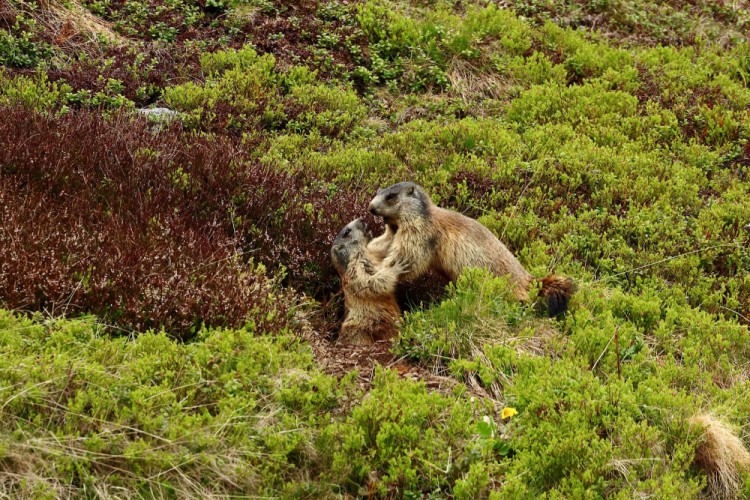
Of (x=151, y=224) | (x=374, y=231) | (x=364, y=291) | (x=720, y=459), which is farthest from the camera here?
(x=374, y=231)

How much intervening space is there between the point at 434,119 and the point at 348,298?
199 inches

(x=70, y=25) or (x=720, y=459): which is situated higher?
(x=720, y=459)

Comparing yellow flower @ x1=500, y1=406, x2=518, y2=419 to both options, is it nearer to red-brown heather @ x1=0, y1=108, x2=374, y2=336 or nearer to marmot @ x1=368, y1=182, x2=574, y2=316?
marmot @ x1=368, y1=182, x2=574, y2=316

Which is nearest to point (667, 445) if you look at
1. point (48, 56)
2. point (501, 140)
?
point (501, 140)

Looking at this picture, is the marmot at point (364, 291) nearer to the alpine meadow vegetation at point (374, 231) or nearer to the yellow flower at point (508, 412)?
the alpine meadow vegetation at point (374, 231)

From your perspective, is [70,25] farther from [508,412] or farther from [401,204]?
[508,412]

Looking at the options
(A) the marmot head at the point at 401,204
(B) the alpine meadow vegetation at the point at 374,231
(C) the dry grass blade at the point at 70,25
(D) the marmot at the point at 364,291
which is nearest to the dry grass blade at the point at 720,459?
(B) the alpine meadow vegetation at the point at 374,231

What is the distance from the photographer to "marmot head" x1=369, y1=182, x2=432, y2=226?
25.3 ft

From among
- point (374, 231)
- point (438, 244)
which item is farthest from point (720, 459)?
point (374, 231)

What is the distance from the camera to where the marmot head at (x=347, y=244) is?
25.1 ft

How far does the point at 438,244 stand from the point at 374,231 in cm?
120

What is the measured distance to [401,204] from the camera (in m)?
7.74

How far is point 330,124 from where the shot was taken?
11.2m

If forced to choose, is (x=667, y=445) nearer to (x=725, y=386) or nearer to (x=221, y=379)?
(x=725, y=386)
